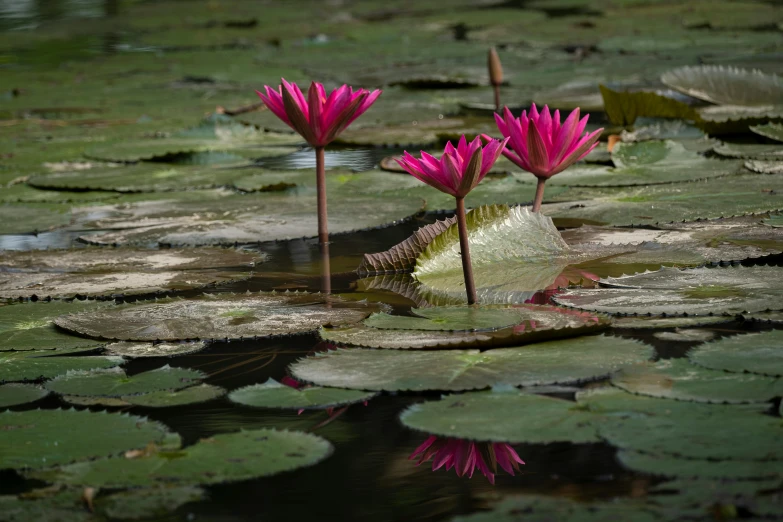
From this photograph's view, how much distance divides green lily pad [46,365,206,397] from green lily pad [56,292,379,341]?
144 mm

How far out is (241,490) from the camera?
1.11 m

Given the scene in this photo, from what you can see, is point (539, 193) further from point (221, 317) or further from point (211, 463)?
point (211, 463)

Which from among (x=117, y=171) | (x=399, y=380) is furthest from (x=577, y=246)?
(x=117, y=171)

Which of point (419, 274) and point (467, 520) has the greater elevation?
point (419, 274)

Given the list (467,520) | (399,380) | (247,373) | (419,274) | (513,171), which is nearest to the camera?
(467,520)

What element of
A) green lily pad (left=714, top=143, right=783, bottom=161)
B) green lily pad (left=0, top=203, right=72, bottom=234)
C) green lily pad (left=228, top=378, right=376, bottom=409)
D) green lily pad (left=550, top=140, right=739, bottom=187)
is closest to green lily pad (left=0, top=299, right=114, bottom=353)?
green lily pad (left=228, top=378, right=376, bottom=409)

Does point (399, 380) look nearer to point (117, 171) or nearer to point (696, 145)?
point (696, 145)

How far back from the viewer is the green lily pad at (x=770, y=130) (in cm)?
293

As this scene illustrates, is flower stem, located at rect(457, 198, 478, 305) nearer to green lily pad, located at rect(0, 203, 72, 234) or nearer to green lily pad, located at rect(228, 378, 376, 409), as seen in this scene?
green lily pad, located at rect(228, 378, 376, 409)

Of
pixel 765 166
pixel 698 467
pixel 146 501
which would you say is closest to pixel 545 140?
pixel 698 467

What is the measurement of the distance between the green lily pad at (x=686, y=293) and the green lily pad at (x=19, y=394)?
2.64 feet

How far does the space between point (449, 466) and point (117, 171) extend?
2.40 metres

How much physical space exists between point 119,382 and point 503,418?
57 centimetres

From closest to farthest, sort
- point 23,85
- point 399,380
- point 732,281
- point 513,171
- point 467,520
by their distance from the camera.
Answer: point 467,520, point 399,380, point 732,281, point 513,171, point 23,85
